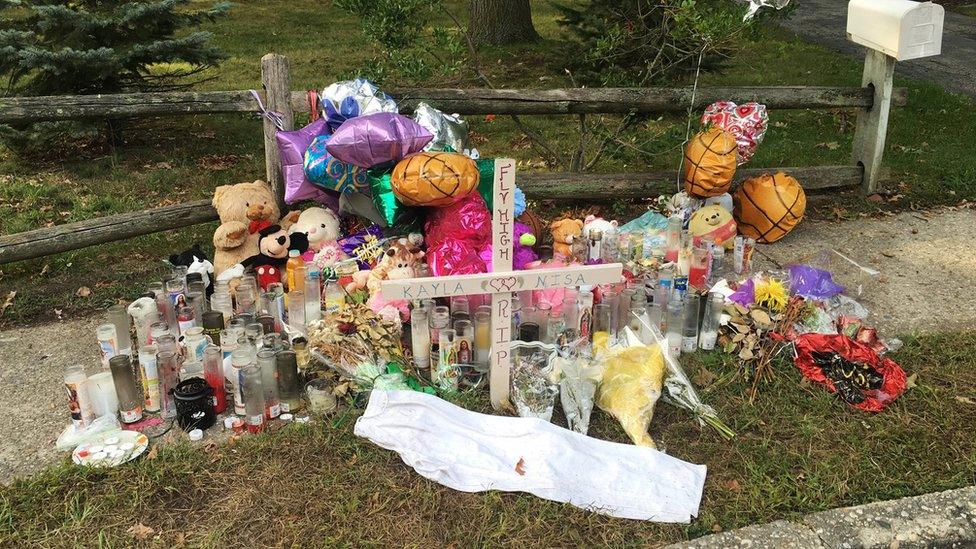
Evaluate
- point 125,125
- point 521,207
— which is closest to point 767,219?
point 521,207

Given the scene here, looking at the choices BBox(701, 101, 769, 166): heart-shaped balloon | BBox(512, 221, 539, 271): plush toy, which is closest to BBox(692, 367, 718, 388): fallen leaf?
BBox(512, 221, 539, 271): plush toy

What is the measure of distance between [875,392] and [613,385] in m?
1.22

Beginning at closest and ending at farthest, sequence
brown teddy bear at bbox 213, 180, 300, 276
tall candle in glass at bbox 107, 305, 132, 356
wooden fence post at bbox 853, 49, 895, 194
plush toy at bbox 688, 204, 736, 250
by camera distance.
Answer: tall candle in glass at bbox 107, 305, 132, 356 → brown teddy bear at bbox 213, 180, 300, 276 → plush toy at bbox 688, 204, 736, 250 → wooden fence post at bbox 853, 49, 895, 194

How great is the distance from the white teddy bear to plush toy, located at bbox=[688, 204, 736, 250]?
2329 mm

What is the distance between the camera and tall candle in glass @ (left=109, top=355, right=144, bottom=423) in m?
3.44

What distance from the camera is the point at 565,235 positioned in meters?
5.00

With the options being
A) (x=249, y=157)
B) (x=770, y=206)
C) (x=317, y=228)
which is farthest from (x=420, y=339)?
(x=249, y=157)

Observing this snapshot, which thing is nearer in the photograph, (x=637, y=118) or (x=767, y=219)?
(x=767, y=219)

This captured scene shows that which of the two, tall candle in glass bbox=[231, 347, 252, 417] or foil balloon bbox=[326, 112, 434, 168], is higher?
foil balloon bbox=[326, 112, 434, 168]

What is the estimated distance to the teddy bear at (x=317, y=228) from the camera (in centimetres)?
471

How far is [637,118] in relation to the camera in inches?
237

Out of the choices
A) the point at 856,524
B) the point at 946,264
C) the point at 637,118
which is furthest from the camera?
the point at 637,118

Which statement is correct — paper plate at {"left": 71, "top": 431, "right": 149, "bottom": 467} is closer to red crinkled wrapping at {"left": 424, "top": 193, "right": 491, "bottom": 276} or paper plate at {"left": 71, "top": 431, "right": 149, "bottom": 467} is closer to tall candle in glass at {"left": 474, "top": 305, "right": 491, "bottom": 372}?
tall candle in glass at {"left": 474, "top": 305, "right": 491, "bottom": 372}

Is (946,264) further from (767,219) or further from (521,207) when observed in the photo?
(521,207)
